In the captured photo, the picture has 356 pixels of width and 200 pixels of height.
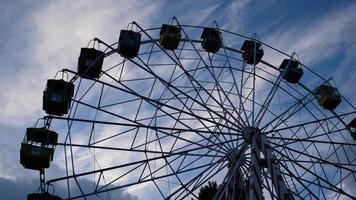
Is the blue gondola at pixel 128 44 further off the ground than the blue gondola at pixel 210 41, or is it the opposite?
the blue gondola at pixel 210 41

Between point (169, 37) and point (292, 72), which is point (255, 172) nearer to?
point (169, 37)

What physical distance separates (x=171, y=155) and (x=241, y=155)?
2.67 metres

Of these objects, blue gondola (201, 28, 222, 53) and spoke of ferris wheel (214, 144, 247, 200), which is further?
blue gondola (201, 28, 222, 53)

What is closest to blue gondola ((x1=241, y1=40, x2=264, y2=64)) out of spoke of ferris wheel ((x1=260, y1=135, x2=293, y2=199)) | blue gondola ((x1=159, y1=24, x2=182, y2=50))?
blue gondola ((x1=159, y1=24, x2=182, y2=50))

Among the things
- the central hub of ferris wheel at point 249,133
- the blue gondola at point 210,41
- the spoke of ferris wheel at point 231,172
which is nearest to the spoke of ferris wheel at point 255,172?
the central hub of ferris wheel at point 249,133

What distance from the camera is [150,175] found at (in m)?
16.8

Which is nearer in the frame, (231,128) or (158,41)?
(231,128)

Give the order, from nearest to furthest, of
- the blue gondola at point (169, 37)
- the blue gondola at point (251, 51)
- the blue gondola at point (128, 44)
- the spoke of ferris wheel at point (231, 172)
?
1. the spoke of ferris wheel at point (231, 172)
2. the blue gondola at point (128, 44)
3. the blue gondola at point (169, 37)
4. the blue gondola at point (251, 51)

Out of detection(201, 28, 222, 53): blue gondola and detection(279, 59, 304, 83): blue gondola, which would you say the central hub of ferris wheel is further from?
detection(279, 59, 304, 83): blue gondola

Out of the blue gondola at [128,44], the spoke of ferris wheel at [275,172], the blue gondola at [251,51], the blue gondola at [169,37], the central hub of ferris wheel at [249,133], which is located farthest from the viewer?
the blue gondola at [251,51]

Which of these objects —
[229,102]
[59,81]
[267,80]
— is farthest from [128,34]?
[267,80]

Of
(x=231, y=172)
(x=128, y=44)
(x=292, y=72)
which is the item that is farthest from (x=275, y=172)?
(x=292, y=72)

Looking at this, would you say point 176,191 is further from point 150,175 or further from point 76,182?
point 76,182

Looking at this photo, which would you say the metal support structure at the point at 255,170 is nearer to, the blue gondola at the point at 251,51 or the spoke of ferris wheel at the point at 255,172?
the spoke of ferris wheel at the point at 255,172
